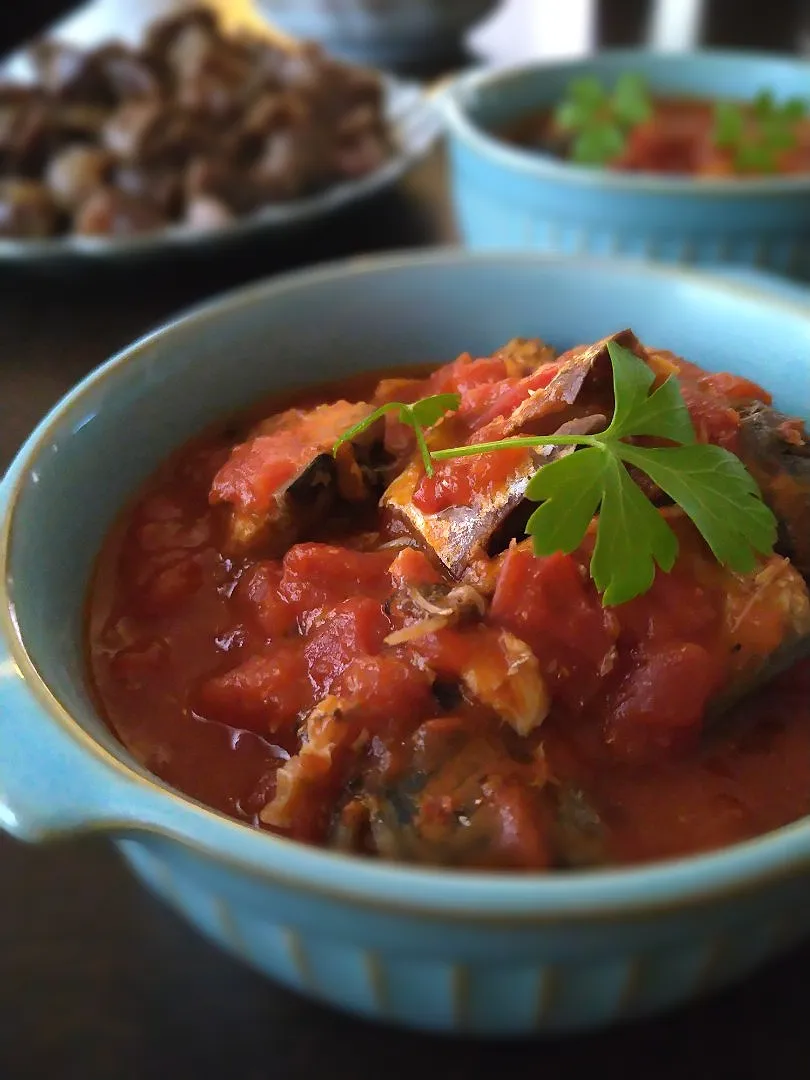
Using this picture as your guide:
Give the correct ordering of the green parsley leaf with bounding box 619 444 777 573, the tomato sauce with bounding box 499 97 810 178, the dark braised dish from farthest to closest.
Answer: the dark braised dish
the tomato sauce with bounding box 499 97 810 178
the green parsley leaf with bounding box 619 444 777 573

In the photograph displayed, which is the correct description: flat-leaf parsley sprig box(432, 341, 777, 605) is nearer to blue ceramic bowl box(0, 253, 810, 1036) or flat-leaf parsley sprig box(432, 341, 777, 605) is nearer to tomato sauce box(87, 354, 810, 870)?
tomato sauce box(87, 354, 810, 870)

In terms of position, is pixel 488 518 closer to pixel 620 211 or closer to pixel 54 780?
pixel 54 780

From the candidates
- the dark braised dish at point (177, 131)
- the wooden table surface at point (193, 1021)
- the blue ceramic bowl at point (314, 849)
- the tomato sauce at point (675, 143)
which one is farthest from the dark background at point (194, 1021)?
the tomato sauce at point (675, 143)

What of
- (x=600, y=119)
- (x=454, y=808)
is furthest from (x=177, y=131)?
(x=454, y=808)

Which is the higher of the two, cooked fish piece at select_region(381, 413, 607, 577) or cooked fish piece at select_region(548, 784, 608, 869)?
cooked fish piece at select_region(381, 413, 607, 577)

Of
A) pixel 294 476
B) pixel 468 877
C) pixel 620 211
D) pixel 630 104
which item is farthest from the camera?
pixel 630 104

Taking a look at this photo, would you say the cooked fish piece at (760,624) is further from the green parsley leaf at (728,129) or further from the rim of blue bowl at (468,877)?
the green parsley leaf at (728,129)

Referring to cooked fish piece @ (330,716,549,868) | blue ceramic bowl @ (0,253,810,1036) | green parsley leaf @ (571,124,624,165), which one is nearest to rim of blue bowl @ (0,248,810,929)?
blue ceramic bowl @ (0,253,810,1036)
